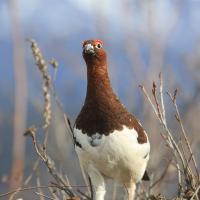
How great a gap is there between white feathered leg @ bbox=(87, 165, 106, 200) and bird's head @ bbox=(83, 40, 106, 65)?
20.1 inches

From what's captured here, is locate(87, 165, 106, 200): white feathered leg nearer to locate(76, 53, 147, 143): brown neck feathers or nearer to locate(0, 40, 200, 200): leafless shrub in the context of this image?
locate(0, 40, 200, 200): leafless shrub

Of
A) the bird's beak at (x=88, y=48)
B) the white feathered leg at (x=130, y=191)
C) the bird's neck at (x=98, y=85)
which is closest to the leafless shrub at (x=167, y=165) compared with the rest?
the white feathered leg at (x=130, y=191)

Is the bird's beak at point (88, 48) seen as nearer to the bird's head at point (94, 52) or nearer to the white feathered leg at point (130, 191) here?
the bird's head at point (94, 52)

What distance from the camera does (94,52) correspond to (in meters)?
3.29

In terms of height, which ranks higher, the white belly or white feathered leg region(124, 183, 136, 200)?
the white belly

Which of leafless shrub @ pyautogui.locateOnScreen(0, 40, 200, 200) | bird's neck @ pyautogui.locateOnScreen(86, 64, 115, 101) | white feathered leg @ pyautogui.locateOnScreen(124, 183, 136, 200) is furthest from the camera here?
white feathered leg @ pyautogui.locateOnScreen(124, 183, 136, 200)

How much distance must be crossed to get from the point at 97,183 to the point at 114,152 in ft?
0.88

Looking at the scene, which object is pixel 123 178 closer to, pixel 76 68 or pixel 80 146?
pixel 80 146

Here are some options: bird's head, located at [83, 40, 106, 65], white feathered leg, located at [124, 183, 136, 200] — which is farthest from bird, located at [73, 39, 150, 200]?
white feathered leg, located at [124, 183, 136, 200]

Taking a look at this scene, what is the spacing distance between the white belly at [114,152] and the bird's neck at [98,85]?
178 mm

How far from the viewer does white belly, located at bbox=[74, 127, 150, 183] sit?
319 centimetres

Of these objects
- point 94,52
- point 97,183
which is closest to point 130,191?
point 97,183

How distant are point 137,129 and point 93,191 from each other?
39 cm

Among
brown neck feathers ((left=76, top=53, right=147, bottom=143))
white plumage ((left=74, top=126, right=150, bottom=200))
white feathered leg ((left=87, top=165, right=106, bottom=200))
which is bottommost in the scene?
white feathered leg ((left=87, top=165, right=106, bottom=200))
